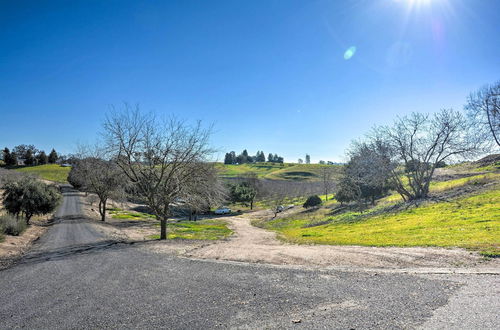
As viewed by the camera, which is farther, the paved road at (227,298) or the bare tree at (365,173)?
the bare tree at (365,173)

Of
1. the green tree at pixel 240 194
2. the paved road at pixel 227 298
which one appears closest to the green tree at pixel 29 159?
the green tree at pixel 240 194

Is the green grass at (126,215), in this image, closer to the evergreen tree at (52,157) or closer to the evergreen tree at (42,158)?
the evergreen tree at (42,158)

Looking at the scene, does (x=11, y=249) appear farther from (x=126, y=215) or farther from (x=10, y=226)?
(x=126, y=215)

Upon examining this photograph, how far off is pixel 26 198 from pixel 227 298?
32.6m

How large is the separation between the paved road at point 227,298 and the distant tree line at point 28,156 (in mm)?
144334

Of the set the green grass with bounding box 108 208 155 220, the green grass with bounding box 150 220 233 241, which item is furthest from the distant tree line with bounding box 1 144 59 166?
the green grass with bounding box 150 220 233 241

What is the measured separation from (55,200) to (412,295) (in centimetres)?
3786

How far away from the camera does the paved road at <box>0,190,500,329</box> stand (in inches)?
209

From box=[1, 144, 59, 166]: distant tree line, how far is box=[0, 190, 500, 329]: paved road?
144334 millimetres

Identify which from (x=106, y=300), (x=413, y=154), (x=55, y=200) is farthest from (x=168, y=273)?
(x=413, y=154)

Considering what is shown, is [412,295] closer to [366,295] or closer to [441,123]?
[366,295]

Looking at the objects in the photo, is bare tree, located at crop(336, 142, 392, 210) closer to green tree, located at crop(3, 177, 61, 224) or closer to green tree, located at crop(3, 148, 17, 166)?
green tree, located at crop(3, 177, 61, 224)

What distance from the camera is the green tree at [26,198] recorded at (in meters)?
28.2

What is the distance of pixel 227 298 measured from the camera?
6.66 metres
